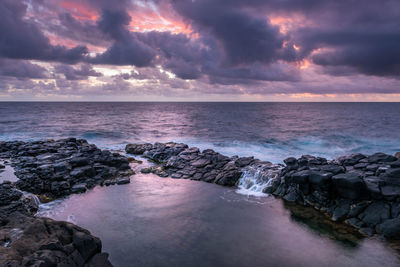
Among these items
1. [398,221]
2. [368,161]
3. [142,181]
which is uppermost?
[368,161]

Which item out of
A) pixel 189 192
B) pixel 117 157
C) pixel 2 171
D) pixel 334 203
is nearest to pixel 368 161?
pixel 334 203

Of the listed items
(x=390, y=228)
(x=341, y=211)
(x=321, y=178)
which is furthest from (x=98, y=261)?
(x=390, y=228)

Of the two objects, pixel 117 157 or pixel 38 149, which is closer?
pixel 117 157

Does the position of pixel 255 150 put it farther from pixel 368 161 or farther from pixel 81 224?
pixel 81 224

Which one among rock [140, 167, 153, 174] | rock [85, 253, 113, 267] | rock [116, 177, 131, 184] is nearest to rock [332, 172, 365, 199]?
rock [85, 253, 113, 267]

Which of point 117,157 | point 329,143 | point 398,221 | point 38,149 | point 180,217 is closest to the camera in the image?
point 398,221

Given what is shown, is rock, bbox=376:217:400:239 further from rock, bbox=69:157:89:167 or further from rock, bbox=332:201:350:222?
rock, bbox=69:157:89:167

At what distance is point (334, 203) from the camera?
15984mm

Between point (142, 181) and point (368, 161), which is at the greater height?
point (368, 161)

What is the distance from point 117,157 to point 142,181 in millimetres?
6987

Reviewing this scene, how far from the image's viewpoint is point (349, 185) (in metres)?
15.3

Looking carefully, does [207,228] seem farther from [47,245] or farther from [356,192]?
[356,192]

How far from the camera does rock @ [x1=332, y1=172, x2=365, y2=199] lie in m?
15.1

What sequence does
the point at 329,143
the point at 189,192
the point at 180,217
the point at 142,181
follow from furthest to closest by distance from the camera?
the point at 329,143 < the point at 142,181 < the point at 189,192 < the point at 180,217
